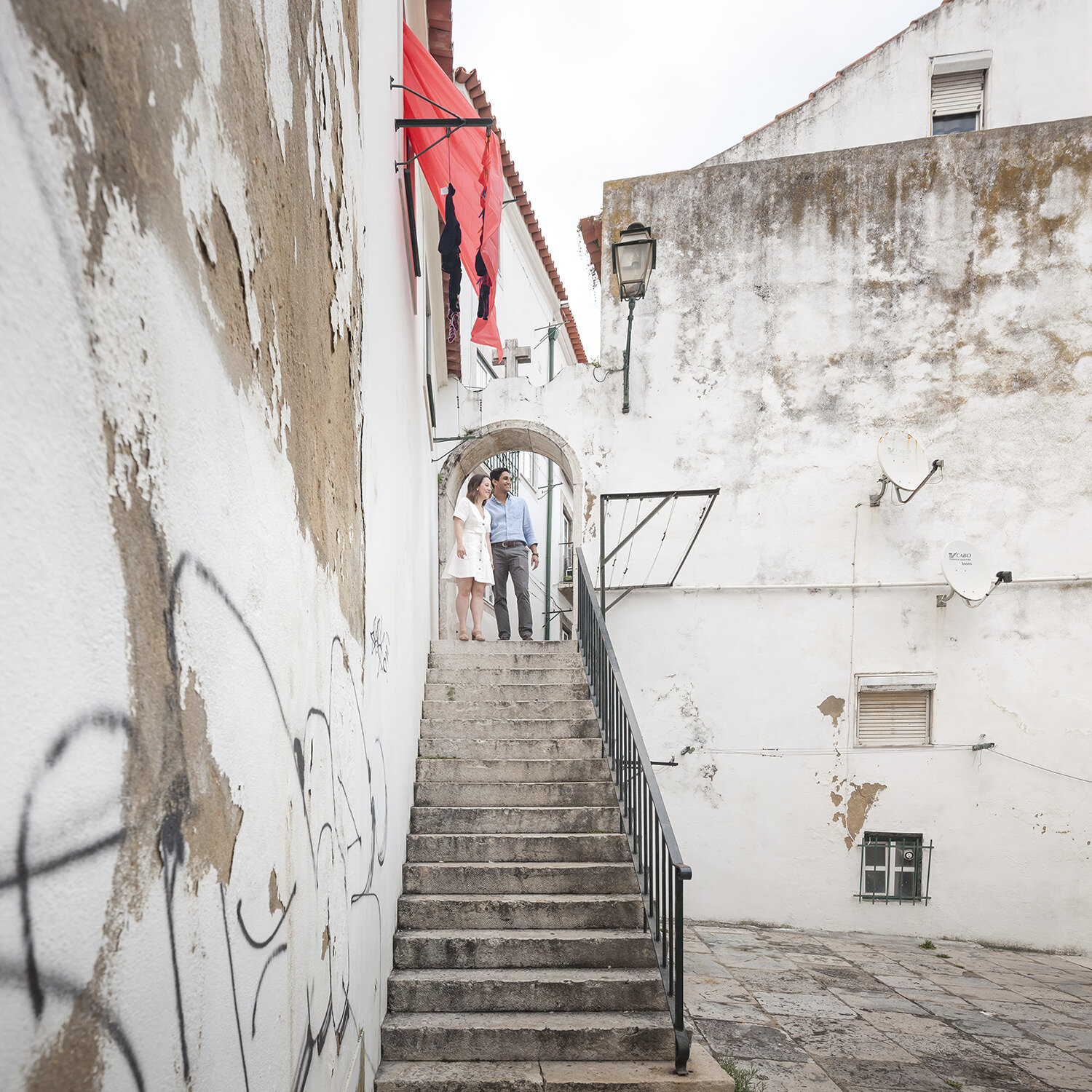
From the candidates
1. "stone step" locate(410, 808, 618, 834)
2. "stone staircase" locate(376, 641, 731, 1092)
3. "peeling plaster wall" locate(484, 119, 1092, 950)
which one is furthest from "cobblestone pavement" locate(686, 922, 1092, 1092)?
"stone step" locate(410, 808, 618, 834)

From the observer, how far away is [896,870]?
7.11 metres

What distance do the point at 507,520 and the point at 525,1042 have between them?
5.12m

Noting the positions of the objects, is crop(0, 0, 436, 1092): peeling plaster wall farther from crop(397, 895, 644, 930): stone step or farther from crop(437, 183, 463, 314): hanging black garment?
crop(397, 895, 644, 930): stone step

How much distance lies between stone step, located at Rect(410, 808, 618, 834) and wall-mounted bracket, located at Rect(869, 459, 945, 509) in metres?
4.07

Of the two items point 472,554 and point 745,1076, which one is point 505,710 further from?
point 745,1076

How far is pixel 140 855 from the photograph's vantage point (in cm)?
92

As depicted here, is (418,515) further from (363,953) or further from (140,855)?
(140,855)

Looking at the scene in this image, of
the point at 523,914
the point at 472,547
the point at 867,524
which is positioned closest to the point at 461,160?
the point at 472,547

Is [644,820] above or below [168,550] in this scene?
below

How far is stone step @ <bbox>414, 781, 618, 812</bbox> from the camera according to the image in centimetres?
540

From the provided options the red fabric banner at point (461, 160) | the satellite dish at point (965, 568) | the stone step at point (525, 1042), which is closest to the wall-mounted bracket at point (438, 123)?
the red fabric banner at point (461, 160)

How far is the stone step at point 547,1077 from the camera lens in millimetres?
3596

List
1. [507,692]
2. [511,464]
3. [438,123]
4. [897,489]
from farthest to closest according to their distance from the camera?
[511,464] < [897,489] < [507,692] < [438,123]

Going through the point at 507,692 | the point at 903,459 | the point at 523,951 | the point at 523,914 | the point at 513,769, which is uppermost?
the point at 903,459
